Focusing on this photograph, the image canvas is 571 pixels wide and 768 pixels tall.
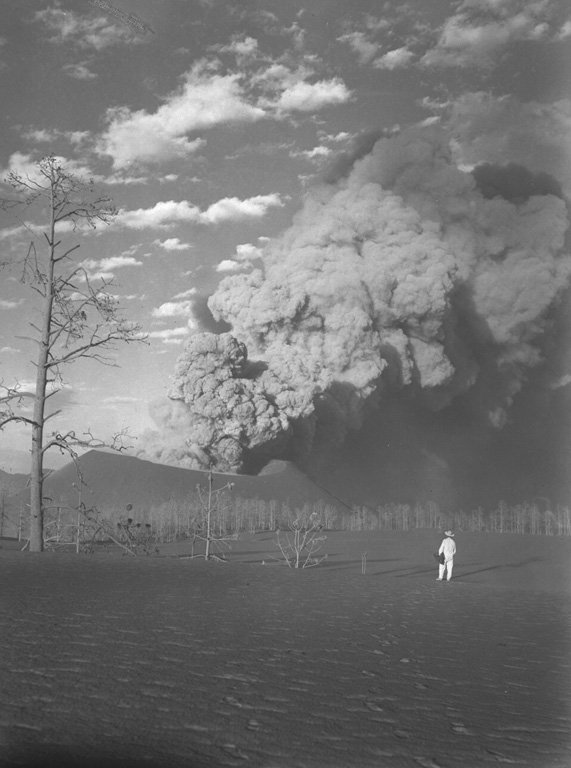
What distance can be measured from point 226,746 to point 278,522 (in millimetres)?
40203

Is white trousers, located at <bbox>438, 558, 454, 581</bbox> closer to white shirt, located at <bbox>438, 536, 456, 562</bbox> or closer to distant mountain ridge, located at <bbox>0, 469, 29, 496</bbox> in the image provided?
white shirt, located at <bbox>438, 536, 456, 562</bbox>

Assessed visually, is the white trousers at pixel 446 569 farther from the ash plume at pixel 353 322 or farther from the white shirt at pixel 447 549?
the ash plume at pixel 353 322

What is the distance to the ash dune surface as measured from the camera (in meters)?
2.19

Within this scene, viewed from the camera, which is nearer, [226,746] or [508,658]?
[226,746]

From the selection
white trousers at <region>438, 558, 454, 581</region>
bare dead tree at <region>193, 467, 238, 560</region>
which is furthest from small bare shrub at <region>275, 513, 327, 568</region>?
white trousers at <region>438, 558, 454, 581</region>

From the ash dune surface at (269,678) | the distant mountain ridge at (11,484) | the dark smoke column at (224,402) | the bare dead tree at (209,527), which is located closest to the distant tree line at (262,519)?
the bare dead tree at (209,527)

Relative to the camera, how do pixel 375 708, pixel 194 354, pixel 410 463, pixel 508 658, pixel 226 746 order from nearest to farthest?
pixel 226 746 → pixel 375 708 → pixel 508 658 → pixel 194 354 → pixel 410 463

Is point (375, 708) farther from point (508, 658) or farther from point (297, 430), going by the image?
point (297, 430)

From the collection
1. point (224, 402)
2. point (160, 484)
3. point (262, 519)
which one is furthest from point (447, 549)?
point (160, 484)

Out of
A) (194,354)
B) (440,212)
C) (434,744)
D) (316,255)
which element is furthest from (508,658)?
(440,212)

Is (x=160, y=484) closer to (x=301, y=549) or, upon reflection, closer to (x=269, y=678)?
(x=301, y=549)

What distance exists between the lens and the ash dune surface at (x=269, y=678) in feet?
7.19

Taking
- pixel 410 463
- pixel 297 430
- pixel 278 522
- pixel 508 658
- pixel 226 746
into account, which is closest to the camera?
pixel 226 746

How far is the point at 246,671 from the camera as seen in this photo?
124 inches
